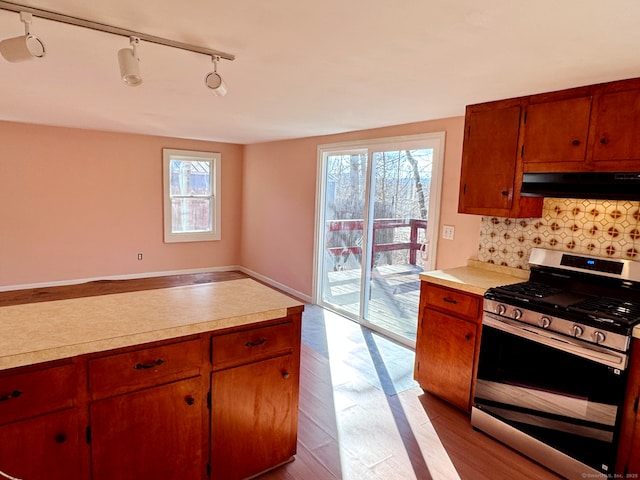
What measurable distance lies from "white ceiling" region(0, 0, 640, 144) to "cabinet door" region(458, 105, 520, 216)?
180 millimetres

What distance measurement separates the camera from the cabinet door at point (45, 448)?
4.57ft

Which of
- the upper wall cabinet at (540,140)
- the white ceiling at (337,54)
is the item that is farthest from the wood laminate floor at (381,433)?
the white ceiling at (337,54)

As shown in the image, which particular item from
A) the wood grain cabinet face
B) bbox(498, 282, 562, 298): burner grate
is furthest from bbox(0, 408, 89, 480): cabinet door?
bbox(498, 282, 562, 298): burner grate

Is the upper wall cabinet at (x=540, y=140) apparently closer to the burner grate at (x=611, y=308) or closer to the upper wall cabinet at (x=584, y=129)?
the upper wall cabinet at (x=584, y=129)

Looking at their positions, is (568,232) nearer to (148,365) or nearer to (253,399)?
(253,399)

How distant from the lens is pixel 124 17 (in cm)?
161

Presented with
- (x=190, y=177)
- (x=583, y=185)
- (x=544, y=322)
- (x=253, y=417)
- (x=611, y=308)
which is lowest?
(x=253, y=417)

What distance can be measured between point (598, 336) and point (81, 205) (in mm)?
6000

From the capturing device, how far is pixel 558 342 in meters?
2.16

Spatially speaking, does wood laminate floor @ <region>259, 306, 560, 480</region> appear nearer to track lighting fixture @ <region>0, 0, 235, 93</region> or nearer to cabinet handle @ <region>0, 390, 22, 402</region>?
cabinet handle @ <region>0, 390, 22, 402</region>

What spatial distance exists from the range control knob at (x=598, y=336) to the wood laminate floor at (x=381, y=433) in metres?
0.84

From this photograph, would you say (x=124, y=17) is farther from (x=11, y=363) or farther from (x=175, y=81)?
(x=11, y=363)

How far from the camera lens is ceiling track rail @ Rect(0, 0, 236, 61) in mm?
1541

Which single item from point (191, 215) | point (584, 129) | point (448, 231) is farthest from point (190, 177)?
point (584, 129)
